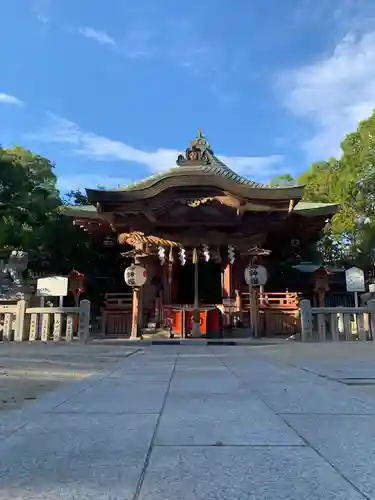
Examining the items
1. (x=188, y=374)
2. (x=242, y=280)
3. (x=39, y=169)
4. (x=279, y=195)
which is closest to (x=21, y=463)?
(x=188, y=374)

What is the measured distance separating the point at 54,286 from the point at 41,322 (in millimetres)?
1029

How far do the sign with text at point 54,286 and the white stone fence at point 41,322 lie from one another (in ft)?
2.21

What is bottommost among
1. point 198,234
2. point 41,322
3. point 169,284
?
point 41,322

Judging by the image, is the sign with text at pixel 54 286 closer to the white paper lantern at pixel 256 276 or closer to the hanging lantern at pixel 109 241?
the hanging lantern at pixel 109 241

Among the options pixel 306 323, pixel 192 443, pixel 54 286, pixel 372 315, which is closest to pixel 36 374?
pixel 192 443

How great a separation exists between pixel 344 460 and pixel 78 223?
14310 millimetres

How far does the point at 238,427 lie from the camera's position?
2.20 meters

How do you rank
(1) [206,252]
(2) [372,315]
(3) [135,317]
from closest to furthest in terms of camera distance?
(2) [372,315] → (3) [135,317] → (1) [206,252]

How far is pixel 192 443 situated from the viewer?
6.28 feet

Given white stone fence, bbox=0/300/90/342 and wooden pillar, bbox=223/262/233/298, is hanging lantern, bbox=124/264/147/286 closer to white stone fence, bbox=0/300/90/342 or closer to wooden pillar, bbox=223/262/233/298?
white stone fence, bbox=0/300/90/342

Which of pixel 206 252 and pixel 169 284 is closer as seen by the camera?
pixel 206 252

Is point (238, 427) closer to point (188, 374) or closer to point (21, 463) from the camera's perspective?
point (21, 463)

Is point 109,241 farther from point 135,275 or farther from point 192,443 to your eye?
point 192,443

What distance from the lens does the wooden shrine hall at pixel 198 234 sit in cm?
1332
